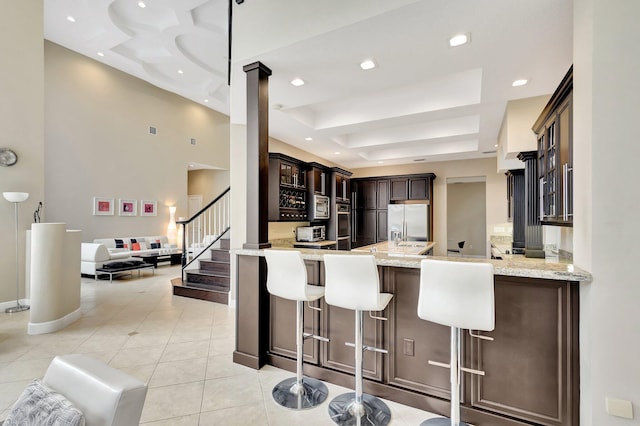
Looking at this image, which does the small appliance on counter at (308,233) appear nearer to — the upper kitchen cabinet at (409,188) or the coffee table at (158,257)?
the upper kitchen cabinet at (409,188)

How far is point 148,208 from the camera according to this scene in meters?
9.05

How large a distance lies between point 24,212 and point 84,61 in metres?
5.20

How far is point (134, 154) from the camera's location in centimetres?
870

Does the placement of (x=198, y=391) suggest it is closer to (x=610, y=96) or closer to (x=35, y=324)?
(x=35, y=324)

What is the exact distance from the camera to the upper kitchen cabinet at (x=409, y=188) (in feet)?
25.3

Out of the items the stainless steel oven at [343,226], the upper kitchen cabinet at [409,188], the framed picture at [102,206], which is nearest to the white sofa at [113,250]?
the framed picture at [102,206]

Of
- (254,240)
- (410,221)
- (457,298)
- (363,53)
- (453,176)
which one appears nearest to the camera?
(457,298)

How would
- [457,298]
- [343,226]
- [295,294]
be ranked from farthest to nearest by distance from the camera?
1. [343,226]
2. [295,294]
3. [457,298]

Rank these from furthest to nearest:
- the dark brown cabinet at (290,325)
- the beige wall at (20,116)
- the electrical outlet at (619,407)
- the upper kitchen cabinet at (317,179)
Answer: the upper kitchen cabinet at (317,179), the beige wall at (20,116), the dark brown cabinet at (290,325), the electrical outlet at (619,407)

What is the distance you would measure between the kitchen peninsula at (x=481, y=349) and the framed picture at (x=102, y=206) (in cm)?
729

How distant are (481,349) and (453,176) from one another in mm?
6579

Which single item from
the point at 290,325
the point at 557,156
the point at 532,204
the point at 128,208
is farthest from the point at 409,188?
the point at 128,208

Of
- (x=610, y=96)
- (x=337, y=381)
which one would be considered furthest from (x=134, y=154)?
(x=610, y=96)

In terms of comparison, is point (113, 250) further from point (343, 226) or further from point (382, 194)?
point (382, 194)
